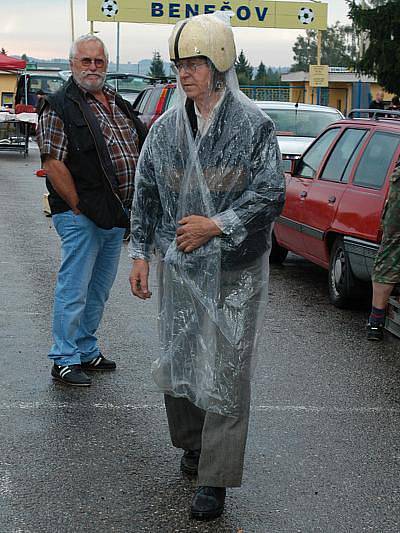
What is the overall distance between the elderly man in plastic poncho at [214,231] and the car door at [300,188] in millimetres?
5035

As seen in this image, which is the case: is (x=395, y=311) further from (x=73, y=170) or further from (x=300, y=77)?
(x=300, y=77)

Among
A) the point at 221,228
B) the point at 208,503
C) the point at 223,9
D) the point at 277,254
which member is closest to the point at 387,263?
the point at 221,228

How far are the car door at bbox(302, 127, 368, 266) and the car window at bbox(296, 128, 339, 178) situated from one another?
0.27 m

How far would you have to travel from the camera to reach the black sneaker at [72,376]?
598 cm

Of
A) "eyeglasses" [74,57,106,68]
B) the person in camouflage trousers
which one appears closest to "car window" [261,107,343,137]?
the person in camouflage trousers

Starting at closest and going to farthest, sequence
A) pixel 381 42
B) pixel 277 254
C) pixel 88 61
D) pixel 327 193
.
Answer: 1. pixel 88 61
2. pixel 327 193
3. pixel 277 254
4. pixel 381 42

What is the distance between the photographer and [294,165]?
10031 millimetres

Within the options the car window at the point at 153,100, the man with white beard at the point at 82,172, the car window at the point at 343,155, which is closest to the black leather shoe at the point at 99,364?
the man with white beard at the point at 82,172

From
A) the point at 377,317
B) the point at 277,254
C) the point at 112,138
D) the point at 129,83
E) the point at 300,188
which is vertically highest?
the point at 129,83

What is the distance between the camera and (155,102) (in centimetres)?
1881

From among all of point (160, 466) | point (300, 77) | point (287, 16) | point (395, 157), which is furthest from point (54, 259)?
point (300, 77)

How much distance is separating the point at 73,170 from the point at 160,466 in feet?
6.27

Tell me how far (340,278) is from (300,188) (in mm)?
1350

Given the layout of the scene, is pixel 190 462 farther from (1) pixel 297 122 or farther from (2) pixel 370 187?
(1) pixel 297 122
